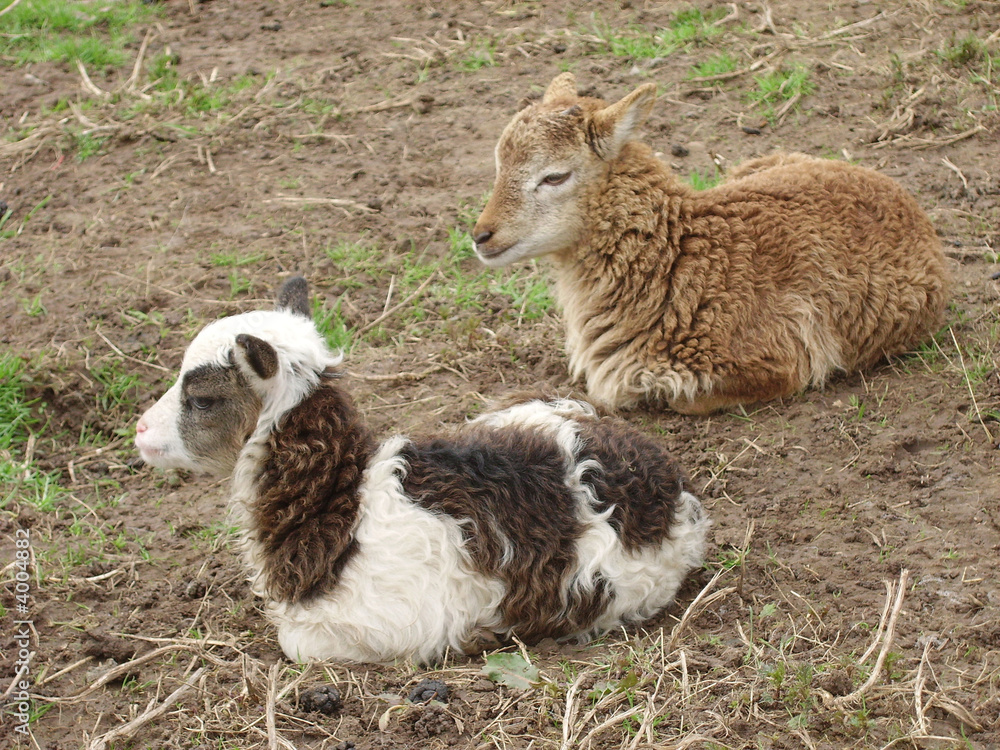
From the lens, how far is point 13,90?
9.91m

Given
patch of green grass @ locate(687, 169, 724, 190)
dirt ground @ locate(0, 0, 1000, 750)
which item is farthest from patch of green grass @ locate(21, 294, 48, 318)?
patch of green grass @ locate(687, 169, 724, 190)

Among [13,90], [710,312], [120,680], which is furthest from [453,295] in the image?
[13,90]

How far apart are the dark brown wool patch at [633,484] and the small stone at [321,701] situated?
1323mm

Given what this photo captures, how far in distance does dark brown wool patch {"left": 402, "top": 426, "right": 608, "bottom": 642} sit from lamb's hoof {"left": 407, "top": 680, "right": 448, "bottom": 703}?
0.48 metres

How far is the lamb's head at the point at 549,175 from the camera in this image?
19.8 ft

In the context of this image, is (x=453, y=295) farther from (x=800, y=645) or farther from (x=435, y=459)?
(x=800, y=645)

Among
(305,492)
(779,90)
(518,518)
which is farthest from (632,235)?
(779,90)

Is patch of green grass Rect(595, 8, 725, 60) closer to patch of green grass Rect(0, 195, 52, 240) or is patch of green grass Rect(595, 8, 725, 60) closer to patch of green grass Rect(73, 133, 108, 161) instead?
patch of green grass Rect(73, 133, 108, 161)

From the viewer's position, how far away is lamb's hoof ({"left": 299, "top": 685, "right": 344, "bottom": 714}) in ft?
12.8

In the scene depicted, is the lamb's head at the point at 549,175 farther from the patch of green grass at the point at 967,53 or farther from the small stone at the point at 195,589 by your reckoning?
the patch of green grass at the point at 967,53

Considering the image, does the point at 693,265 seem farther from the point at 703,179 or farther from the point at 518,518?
the point at 518,518

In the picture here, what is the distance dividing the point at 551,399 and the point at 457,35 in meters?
6.06

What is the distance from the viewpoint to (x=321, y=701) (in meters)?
3.90

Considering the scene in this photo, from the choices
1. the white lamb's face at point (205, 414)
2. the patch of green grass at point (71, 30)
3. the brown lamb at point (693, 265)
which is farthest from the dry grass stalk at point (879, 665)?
the patch of green grass at point (71, 30)
